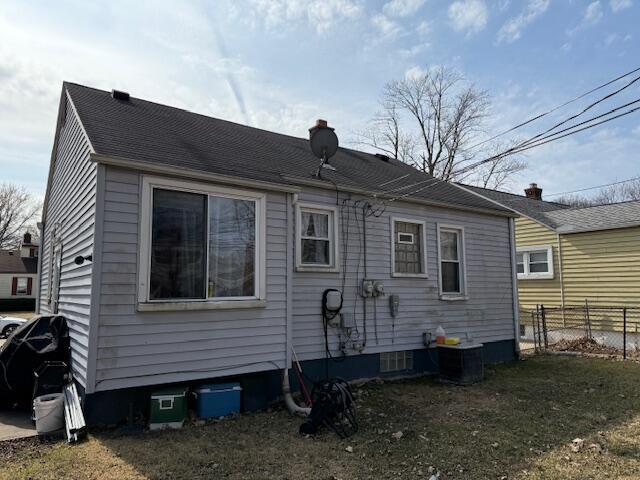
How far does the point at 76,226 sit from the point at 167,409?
10.0 ft

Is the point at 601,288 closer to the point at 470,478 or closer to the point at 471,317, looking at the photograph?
the point at 471,317

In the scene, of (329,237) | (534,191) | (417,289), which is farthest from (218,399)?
(534,191)

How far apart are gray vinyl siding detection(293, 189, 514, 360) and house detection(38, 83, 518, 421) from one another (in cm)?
3

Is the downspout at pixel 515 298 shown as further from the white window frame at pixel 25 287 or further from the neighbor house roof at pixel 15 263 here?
the white window frame at pixel 25 287

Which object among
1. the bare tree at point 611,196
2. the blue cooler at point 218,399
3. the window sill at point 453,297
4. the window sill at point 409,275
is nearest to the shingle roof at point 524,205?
the window sill at point 453,297

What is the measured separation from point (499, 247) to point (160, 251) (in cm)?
789

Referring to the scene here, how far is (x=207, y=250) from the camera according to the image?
18.5ft

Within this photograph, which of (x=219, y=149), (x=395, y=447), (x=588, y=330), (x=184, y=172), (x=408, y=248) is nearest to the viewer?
(x=395, y=447)

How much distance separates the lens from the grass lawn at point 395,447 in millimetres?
4039

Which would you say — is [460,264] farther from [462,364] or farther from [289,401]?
[289,401]

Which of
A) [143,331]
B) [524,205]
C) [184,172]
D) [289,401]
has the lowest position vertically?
[289,401]

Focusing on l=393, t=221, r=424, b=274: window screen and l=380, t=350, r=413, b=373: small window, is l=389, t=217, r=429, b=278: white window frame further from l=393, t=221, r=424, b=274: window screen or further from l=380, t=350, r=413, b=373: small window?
l=380, t=350, r=413, b=373: small window

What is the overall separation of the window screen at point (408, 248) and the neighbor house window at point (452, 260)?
0.54 meters

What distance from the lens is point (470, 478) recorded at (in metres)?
3.92
